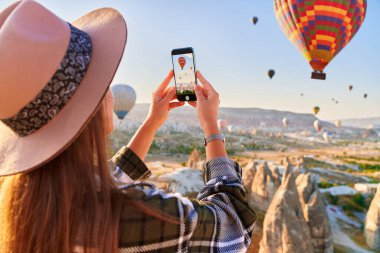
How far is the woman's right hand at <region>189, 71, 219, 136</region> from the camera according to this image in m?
1.30

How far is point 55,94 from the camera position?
0.99 m

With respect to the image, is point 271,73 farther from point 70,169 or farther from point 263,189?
point 70,169

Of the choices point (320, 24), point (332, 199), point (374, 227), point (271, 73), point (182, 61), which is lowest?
point (332, 199)

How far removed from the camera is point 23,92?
39.1 inches

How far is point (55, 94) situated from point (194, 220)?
18.0 inches

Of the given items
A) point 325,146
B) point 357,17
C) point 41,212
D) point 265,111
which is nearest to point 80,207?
point 41,212

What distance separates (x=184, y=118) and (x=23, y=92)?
348ft

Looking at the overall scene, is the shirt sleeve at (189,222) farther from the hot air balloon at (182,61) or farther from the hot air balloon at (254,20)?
the hot air balloon at (254,20)

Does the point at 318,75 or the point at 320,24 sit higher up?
the point at 320,24

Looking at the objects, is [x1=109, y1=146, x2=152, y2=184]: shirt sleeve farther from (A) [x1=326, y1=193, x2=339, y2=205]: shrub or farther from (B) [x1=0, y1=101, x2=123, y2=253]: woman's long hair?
(A) [x1=326, y1=193, x2=339, y2=205]: shrub

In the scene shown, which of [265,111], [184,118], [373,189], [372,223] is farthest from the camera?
[265,111]

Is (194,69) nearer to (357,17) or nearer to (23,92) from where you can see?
(23,92)

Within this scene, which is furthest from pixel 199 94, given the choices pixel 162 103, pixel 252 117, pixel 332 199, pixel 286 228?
pixel 252 117

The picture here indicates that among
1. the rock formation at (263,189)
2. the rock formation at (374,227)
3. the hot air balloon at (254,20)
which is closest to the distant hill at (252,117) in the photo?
the hot air balloon at (254,20)
